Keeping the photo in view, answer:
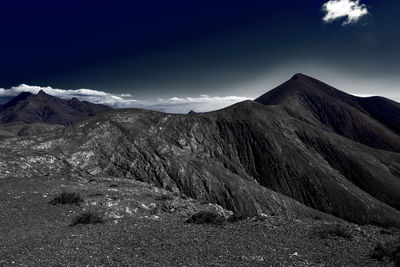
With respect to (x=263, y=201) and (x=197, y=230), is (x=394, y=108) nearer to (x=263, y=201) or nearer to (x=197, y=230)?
(x=263, y=201)

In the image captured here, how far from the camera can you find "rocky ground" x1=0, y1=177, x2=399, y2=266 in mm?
8188

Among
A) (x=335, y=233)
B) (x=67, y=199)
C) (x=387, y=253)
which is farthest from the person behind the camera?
(x=67, y=199)

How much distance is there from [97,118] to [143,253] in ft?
180

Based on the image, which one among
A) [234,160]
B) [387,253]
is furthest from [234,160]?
[387,253]

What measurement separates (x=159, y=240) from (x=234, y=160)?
57065 mm

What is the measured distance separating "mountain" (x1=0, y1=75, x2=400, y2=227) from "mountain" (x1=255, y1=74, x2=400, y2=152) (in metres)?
71.0

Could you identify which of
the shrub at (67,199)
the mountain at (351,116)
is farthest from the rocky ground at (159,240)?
the mountain at (351,116)

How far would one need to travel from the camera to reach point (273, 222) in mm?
12453

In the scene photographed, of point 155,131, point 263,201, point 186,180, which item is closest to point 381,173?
point 263,201

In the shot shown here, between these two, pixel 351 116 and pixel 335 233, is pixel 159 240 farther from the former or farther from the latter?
pixel 351 116

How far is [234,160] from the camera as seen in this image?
6562 cm

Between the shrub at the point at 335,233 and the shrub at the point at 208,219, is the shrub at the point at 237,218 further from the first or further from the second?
the shrub at the point at 335,233

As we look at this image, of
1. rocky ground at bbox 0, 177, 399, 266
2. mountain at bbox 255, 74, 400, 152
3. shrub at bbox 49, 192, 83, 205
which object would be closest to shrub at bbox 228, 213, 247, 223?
rocky ground at bbox 0, 177, 399, 266

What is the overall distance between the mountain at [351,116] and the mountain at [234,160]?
71.0 meters
